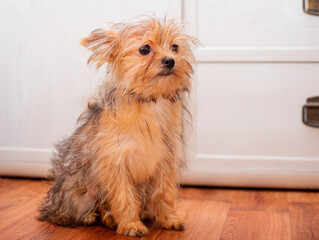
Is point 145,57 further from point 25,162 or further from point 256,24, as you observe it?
point 25,162

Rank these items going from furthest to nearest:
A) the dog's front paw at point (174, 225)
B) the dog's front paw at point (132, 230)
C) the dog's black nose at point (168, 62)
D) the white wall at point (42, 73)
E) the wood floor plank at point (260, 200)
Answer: the white wall at point (42, 73) → the wood floor plank at point (260, 200) → the dog's front paw at point (174, 225) → the dog's front paw at point (132, 230) → the dog's black nose at point (168, 62)

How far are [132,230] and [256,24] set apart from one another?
54.9 inches

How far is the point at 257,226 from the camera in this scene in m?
2.04

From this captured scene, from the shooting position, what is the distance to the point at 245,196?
2.64 metres

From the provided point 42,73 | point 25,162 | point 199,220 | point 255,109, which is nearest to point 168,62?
point 199,220

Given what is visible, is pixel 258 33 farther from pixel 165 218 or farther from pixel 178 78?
pixel 165 218

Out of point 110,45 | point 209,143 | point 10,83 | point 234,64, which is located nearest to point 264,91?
point 234,64

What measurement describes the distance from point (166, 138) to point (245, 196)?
89 centimetres

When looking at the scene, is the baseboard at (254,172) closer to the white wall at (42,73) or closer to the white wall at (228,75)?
the white wall at (228,75)

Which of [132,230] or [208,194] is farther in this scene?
[208,194]

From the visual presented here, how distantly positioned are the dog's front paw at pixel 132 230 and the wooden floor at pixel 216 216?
0.09 ft

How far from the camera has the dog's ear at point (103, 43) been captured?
6.17ft

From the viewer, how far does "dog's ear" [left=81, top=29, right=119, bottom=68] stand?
1881mm

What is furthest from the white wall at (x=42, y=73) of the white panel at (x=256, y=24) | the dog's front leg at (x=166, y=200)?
the dog's front leg at (x=166, y=200)
